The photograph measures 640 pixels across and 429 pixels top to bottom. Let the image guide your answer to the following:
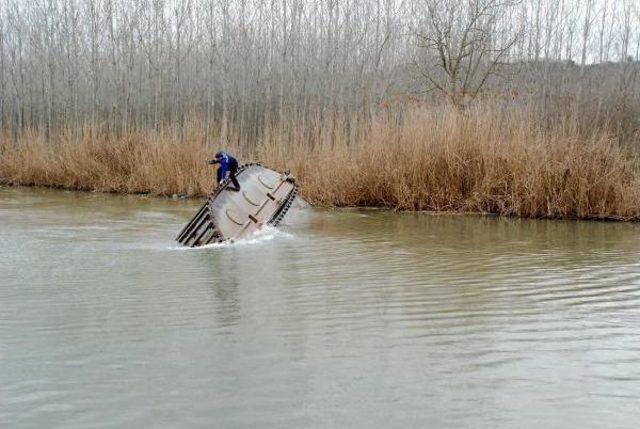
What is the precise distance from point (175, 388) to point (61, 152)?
1314 cm

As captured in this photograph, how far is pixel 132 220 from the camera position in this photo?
893 centimetres

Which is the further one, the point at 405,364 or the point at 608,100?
the point at 608,100

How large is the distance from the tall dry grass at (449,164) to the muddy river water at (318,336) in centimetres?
282

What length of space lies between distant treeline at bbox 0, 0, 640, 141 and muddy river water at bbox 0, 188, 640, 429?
6.83 meters

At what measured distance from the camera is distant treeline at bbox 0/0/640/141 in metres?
14.0

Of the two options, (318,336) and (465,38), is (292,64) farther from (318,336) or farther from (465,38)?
(318,336)

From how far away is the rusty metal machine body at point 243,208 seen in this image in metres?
6.65

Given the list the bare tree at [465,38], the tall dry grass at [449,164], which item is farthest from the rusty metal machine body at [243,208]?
the bare tree at [465,38]

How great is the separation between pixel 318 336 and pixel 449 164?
698 cm

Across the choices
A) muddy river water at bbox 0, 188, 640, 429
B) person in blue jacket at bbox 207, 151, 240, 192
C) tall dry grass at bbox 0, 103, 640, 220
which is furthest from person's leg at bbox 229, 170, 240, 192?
tall dry grass at bbox 0, 103, 640, 220

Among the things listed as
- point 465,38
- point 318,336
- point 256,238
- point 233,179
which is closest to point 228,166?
point 233,179

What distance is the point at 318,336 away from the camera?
333 cm

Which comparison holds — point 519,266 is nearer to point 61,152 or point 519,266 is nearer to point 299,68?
point 299,68

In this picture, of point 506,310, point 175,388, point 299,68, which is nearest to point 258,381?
point 175,388
